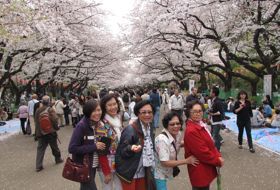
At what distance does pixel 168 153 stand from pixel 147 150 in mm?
223

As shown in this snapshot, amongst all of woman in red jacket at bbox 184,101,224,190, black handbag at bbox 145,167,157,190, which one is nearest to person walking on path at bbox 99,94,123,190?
black handbag at bbox 145,167,157,190

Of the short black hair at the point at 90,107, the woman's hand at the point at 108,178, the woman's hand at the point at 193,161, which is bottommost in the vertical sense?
the woman's hand at the point at 108,178

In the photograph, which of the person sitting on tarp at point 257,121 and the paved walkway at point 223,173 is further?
the person sitting on tarp at point 257,121

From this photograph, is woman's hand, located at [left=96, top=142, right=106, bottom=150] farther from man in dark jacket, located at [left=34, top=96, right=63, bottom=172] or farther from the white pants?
man in dark jacket, located at [left=34, top=96, right=63, bottom=172]

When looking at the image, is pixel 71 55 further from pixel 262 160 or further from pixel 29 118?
pixel 262 160

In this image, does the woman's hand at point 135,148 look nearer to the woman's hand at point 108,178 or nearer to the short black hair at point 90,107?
the woman's hand at point 108,178

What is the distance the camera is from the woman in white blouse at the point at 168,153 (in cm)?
348

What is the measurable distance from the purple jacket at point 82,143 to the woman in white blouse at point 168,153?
71 cm

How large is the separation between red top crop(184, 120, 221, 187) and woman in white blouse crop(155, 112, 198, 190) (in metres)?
0.08

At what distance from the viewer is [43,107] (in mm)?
7867

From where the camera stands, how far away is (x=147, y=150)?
139 inches

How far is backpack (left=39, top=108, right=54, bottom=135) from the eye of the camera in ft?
24.9

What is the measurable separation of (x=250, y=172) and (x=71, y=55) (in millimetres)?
19655

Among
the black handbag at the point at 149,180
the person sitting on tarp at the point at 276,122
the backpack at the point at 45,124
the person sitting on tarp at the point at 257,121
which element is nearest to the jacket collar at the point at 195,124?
the black handbag at the point at 149,180
